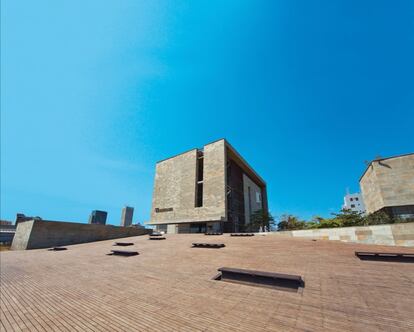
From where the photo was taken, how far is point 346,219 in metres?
19.6

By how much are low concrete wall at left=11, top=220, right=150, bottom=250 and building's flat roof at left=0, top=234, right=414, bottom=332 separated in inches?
628

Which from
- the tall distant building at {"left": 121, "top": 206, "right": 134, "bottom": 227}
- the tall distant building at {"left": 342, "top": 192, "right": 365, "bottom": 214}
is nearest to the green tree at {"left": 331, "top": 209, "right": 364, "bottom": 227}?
the tall distant building at {"left": 342, "top": 192, "right": 365, "bottom": 214}

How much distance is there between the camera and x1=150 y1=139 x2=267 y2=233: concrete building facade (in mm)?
Answer: 34562

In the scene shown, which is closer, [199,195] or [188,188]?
[188,188]

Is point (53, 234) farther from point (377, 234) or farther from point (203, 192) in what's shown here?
point (377, 234)

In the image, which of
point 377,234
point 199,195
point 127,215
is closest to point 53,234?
point 199,195

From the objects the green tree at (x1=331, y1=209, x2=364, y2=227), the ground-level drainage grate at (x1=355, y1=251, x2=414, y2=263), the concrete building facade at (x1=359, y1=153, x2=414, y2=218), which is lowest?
the ground-level drainage grate at (x1=355, y1=251, x2=414, y2=263)

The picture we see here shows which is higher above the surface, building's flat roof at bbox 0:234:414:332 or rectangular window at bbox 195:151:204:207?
rectangular window at bbox 195:151:204:207

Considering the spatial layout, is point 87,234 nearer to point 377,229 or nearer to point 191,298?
point 191,298

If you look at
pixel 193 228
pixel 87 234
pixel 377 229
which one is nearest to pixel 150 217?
pixel 193 228

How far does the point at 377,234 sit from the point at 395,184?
39.2 ft

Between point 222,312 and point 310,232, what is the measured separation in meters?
16.4

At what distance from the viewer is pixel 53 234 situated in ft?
76.6

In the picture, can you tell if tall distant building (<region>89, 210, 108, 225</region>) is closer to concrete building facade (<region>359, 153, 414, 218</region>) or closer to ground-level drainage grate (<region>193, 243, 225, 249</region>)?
ground-level drainage grate (<region>193, 243, 225, 249</region>)
